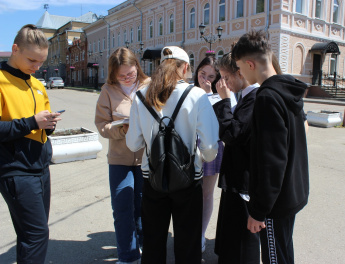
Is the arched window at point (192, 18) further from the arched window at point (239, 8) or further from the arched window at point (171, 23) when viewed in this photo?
the arched window at point (239, 8)

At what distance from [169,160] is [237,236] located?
91 cm

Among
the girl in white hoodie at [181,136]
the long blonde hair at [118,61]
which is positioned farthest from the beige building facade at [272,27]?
the girl in white hoodie at [181,136]

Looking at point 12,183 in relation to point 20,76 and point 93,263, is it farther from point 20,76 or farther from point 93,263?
point 93,263

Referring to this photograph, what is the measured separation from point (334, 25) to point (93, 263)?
87.3 feet

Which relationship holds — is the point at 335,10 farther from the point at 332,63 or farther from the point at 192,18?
the point at 192,18

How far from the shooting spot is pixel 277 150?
1.72 metres

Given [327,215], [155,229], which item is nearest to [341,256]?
[327,215]

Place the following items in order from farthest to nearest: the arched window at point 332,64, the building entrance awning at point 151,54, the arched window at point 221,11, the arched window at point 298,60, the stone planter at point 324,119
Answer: the building entrance awning at point 151,54
the arched window at point 332,64
the arched window at point 221,11
the arched window at point 298,60
the stone planter at point 324,119

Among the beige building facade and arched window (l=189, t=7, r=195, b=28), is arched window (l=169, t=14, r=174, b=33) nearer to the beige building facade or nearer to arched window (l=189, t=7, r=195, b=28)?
the beige building facade

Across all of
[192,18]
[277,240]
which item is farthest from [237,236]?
[192,18]

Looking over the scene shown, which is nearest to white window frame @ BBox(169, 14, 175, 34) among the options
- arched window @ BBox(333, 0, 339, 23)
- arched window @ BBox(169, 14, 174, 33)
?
arched window @ BBox(169, 14, 174, 33)

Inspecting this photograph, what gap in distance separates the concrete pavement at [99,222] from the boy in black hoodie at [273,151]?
1.10m

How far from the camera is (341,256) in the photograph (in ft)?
9.32

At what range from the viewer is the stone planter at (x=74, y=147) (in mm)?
5809
